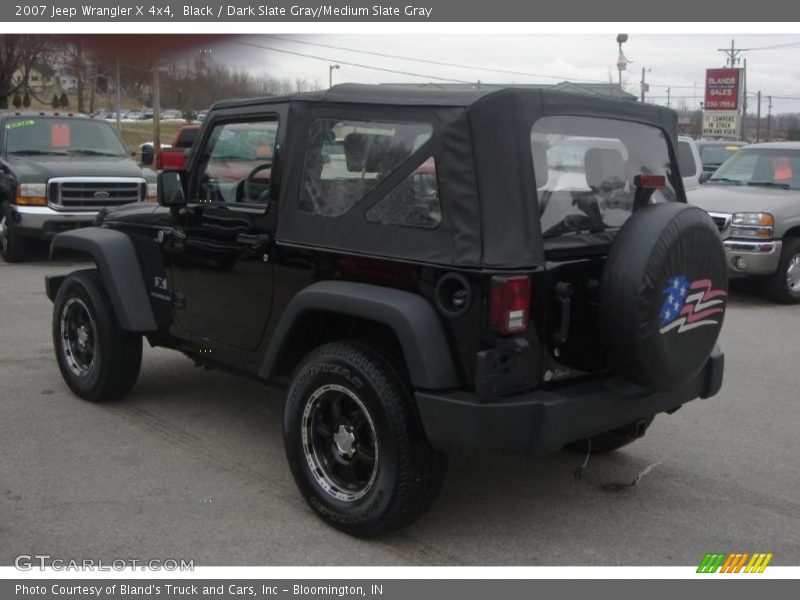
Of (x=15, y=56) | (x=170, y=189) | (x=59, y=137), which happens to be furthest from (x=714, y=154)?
(x=15, y=56)

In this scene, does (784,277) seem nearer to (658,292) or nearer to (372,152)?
(658,292)

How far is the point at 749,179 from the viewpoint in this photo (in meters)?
11.2

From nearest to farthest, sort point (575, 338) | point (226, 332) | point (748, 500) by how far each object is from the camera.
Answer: point (575, 338) < point (748, 500) < point (226, 332)

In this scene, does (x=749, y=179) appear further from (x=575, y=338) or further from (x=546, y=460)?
(x=575, y=338)

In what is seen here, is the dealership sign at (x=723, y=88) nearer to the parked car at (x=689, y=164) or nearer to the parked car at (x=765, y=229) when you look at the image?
the parked car at (x=689, y=164)

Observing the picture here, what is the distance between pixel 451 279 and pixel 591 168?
1056 millimetres

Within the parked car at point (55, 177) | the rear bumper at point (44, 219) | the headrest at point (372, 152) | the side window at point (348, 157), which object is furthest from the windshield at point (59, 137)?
the headrest at point (372, 152)

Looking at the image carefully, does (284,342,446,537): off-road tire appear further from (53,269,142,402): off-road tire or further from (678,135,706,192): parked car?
(678,135,706,192): parked car

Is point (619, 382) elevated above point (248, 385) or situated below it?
above

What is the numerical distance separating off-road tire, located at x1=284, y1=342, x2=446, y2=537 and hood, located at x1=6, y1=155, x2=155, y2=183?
9.01 m

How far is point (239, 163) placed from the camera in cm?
484

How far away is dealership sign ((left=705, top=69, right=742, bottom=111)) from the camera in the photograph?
5358cm

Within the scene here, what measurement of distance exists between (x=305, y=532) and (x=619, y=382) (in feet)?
5.10

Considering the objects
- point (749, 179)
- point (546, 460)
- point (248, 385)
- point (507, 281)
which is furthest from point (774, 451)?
point (749, 179)
